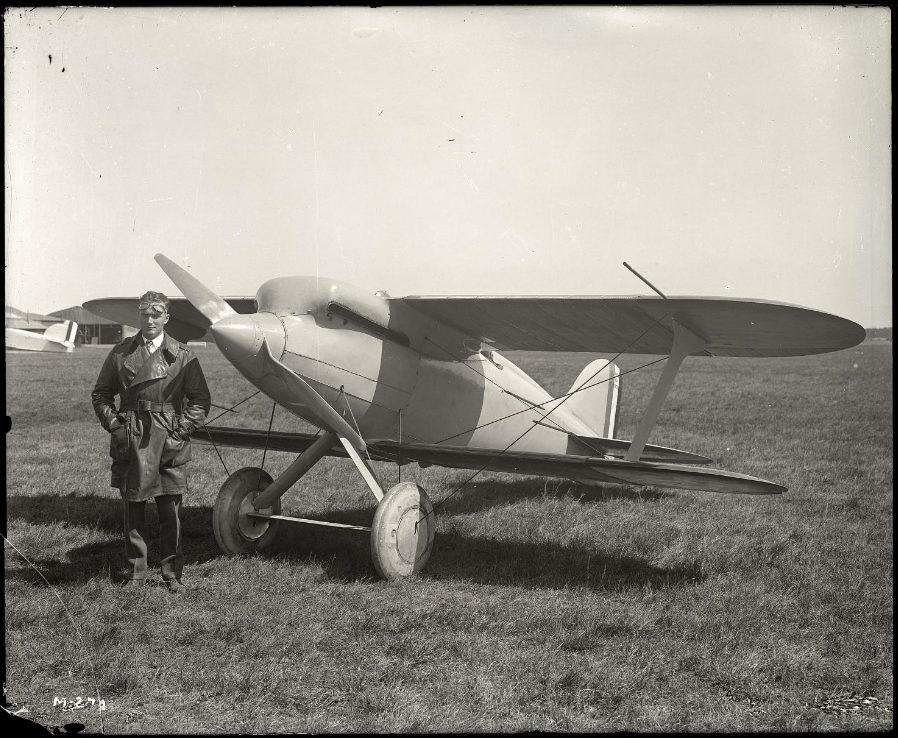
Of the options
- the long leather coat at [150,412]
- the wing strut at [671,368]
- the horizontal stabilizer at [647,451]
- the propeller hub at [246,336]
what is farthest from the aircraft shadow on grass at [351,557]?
the horizontal stabilizer at [647,451]

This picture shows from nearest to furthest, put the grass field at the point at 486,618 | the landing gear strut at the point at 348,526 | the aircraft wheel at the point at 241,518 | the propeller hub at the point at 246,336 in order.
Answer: the grass field at the point at 486,618, the propeller hub at the point at 246,336, the landing gear strut at the point at 348,526, the aircraft wheel at the point at 241,518

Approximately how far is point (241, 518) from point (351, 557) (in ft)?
3.55

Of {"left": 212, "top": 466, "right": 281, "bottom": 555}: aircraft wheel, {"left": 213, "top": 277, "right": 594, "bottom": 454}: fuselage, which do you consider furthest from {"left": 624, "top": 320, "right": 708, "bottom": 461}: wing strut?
{"left": 212, "top": 466, "right": 281, "bottom": 555}: aircraft wheel

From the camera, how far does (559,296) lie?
20.0 feet

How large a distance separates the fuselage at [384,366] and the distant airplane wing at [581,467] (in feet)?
1.59

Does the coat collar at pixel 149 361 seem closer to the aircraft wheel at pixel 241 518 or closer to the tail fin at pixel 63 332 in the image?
the aircraft wheel at pixel 241 518

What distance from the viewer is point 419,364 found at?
6.70 m

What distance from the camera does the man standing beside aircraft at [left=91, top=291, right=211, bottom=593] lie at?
5109 mm

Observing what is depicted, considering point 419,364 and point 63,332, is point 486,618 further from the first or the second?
point 63,332

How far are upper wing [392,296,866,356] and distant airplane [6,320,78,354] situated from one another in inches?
1645

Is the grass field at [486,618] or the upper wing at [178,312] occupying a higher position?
the upper wing at [178,312]

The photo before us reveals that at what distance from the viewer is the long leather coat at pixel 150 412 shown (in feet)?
16.7

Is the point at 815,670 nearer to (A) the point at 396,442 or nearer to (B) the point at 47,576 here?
(A) the point at 396,442

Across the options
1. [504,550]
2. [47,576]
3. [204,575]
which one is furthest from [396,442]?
[47,576]
